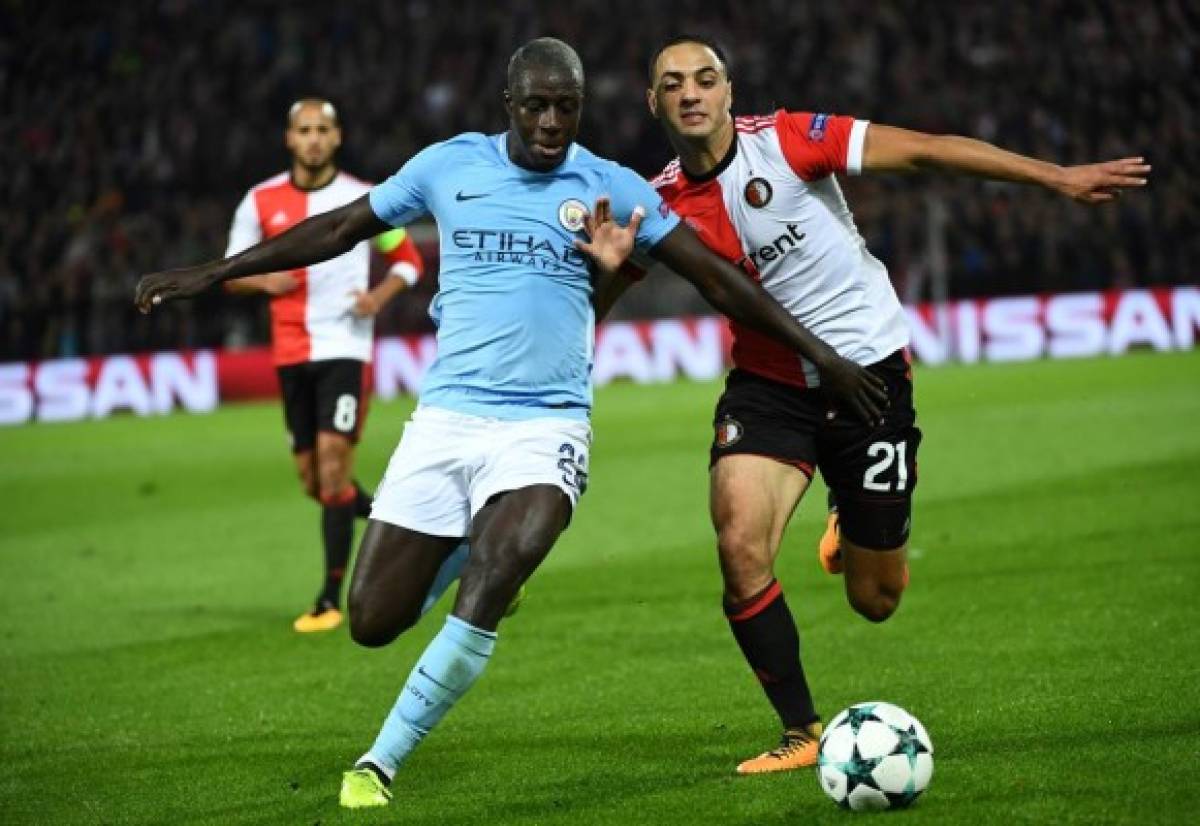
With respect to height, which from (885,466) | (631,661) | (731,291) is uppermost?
(731,291)

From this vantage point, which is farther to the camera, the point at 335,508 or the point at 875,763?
the point at 335,508

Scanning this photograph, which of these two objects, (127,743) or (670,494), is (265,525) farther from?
(127,743)

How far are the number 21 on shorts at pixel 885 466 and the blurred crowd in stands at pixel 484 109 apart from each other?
2053 cm

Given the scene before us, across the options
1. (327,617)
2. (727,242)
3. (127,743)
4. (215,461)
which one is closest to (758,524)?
(727,242)

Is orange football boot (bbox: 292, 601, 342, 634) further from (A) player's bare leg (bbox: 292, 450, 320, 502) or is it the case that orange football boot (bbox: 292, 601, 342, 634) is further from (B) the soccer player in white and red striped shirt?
(B) the soccer player in white and red striped shirt

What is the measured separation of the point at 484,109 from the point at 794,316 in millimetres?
26567

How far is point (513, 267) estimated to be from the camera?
6.71 meters

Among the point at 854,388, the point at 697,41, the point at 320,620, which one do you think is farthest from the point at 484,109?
the point at 854,388

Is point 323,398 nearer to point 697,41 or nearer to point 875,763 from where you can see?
point 697,41

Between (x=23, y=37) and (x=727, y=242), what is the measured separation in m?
27.7

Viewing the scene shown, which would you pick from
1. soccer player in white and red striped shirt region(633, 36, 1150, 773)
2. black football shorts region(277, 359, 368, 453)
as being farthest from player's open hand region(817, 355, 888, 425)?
black football shorts region(277, 359, 368, 453)

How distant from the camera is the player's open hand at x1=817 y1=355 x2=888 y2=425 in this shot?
688 cm

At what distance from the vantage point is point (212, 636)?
10.9 metres

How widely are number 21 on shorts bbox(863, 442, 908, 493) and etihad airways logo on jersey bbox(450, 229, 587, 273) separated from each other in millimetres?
1446
